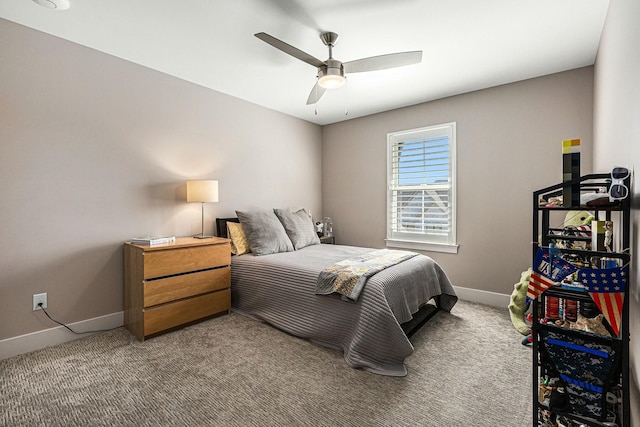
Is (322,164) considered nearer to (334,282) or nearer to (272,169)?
(272,169)

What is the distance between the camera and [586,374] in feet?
4.22

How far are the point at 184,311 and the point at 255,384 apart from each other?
1.19 meters

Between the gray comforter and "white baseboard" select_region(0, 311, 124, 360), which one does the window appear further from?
"white baseboard" select_region(0, 311, 124, 360)

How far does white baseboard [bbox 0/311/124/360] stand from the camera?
7.37 feet

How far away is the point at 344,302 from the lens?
231 cm

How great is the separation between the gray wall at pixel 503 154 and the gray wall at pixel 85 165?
263 centimetres

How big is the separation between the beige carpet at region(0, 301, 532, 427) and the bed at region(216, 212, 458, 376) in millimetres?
124

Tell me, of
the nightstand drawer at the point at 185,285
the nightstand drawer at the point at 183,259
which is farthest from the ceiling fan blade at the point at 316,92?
the nightstand drawer at the point at 185,285

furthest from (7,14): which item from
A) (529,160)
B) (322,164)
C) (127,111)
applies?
(529,160)

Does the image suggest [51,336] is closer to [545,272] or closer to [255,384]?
[255,384]

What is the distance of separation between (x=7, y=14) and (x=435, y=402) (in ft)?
12.7

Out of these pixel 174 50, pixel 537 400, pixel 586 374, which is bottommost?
pixel 537 400

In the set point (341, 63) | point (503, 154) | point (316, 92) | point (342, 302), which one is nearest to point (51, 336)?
point (342, 302)

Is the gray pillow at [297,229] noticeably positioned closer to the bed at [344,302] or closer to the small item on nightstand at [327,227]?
the bed at [344,302]
